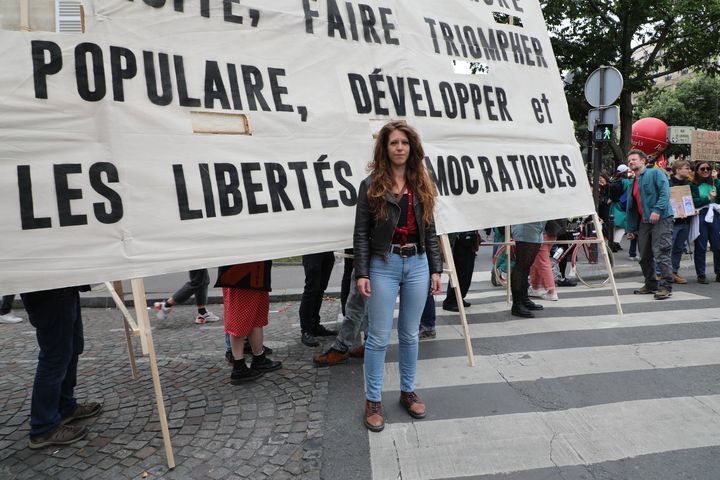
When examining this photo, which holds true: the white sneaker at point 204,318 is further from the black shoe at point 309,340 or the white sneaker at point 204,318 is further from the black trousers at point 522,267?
the black trousers at point 522,267

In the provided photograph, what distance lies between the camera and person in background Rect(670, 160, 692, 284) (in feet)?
23.4

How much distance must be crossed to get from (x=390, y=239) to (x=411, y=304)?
Answer: 47cm

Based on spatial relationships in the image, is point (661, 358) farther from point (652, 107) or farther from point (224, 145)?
point (652, 107)

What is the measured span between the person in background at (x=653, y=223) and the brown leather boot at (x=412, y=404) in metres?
4.68

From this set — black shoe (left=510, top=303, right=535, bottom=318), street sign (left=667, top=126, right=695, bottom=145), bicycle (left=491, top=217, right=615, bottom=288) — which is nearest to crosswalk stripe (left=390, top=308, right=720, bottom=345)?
black shoe (left=510, top=303, right=535, bottom=318)

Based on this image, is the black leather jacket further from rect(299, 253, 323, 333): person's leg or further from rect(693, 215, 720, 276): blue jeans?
rect(693, 215, 720, 276): blue jeans

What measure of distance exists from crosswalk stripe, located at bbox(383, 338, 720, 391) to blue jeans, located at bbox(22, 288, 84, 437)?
7.28ft

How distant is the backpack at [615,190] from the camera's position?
34.4 feet

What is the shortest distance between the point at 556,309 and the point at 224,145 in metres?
4.68

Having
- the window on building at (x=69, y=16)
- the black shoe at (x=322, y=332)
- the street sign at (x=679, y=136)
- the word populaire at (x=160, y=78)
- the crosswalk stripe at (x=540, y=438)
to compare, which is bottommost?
the crosswalk stripe at (x=540, y=438)

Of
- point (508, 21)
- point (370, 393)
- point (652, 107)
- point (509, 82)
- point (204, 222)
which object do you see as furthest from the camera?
point (652, 107)

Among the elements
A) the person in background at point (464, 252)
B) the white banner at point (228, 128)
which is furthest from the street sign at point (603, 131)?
the white banner at point (228, 128)

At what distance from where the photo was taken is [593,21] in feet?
47.4

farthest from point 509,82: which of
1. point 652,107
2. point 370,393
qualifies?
point 652,107
